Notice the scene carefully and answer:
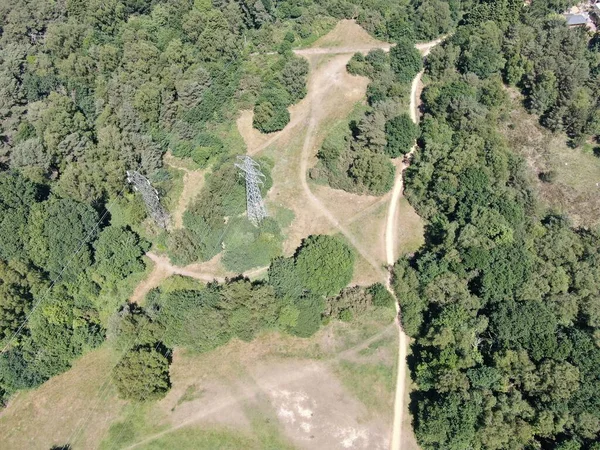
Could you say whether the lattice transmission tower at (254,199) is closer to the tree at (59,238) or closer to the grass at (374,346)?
the tree at (59,238)

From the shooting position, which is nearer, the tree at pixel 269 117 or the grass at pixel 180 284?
the grass at pixel 180 284

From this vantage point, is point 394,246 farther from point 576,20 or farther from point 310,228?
point 576,20

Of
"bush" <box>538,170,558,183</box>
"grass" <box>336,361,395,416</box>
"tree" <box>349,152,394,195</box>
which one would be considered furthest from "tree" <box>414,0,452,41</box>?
"grass" <box>336,361,395,416</box>

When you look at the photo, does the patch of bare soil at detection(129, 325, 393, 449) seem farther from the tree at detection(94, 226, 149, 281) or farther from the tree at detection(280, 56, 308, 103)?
the tree at detection(280, 56, 308, 103)

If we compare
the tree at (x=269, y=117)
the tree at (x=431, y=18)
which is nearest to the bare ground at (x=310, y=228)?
the tree at (x=269, y=117)

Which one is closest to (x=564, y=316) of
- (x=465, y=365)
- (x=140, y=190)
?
(x=465, y=365)

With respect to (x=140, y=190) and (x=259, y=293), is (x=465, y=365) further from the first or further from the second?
(x=140, y=190)
